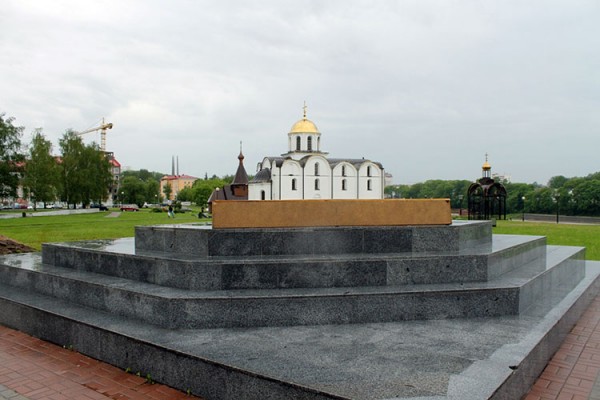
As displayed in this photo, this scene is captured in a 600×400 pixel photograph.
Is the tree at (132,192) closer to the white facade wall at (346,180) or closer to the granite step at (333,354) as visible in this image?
the white facade wall at (346,180)

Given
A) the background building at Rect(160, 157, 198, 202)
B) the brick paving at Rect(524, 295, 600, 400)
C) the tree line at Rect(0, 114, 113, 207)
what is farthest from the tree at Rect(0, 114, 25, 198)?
the background building at Rect(160, 157, 198, 202)

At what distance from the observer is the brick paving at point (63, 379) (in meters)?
A: 3.70

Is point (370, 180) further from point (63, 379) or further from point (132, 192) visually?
point (132, 192)

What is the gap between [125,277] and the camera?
5816mm

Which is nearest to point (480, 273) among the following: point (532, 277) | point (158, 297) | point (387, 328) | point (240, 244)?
point (532, 277)

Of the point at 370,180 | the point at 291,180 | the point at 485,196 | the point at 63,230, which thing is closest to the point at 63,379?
the point at 63,230

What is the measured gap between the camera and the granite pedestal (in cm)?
335

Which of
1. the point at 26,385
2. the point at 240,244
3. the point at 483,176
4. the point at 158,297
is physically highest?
the point at 483,176

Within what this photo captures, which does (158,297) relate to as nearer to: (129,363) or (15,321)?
(129,363)

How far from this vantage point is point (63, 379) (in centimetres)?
405

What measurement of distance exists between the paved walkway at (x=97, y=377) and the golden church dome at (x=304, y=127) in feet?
121

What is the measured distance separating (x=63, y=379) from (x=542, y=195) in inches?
2938

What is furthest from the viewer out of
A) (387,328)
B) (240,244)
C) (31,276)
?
(31,276)

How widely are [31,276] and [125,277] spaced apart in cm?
173
